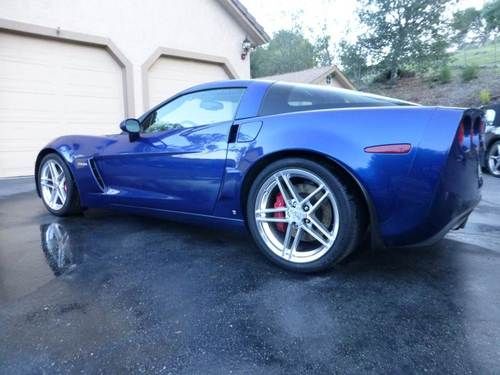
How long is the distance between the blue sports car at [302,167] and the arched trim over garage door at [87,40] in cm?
501

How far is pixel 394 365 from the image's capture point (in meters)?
1.53

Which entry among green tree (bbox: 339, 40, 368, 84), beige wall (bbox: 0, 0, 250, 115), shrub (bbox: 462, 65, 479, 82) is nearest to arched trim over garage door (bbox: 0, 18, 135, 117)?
beige wall (bbox: 0, 0, 250, 115)

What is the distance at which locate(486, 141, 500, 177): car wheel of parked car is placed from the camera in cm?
714

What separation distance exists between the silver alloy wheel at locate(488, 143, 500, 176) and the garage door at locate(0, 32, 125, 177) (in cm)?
768

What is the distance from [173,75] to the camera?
30.5ft

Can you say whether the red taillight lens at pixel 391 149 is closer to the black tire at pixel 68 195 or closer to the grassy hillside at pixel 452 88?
the black tire at pixel 68 195

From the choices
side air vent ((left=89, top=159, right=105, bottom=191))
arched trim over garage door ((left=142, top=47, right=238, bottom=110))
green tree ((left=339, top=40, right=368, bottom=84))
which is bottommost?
side air vent ((left=89, top=159, right=105, bottom=191))

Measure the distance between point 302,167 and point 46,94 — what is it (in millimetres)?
6741

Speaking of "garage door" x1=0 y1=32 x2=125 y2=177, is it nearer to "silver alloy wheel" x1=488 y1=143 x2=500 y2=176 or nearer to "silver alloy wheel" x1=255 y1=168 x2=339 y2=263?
"silver alloy wheel" x1=255 y1=168 x2=339 y2=263

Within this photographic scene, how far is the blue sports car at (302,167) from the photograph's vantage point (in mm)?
2010

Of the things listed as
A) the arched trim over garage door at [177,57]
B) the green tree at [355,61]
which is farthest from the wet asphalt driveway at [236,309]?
the green tree at [355,61]

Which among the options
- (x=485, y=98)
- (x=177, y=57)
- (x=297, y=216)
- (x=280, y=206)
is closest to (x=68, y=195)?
(x=280, y=206)

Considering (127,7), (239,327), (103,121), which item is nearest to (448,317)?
(239,327)

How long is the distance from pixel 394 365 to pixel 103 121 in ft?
26.1
